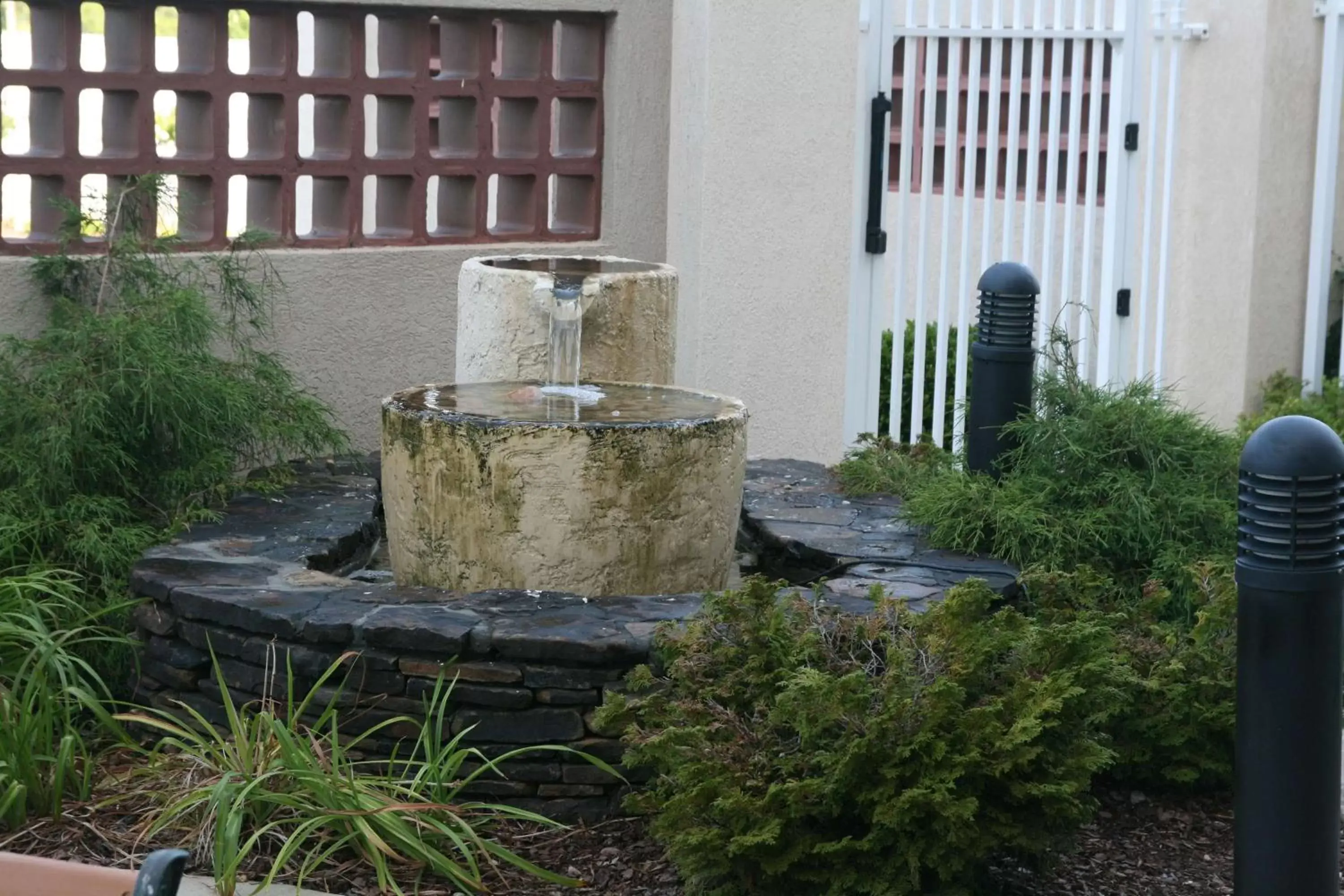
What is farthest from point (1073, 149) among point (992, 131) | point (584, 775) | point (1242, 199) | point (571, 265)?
point (584, 775)

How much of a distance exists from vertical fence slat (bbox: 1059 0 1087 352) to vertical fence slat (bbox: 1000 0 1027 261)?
28 cm

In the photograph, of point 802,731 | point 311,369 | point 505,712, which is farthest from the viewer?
point 311,369

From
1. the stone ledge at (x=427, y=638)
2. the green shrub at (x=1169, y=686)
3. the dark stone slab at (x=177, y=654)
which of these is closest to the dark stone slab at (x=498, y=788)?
the stone ledge at (x=427, y=638)

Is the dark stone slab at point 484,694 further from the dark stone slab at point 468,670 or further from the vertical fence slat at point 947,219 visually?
the vertical fence slat at point 947,219

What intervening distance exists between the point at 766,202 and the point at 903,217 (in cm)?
71

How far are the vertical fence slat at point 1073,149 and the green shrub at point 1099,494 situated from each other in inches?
100

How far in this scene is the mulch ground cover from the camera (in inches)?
152

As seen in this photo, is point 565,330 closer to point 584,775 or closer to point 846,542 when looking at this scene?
point 846,542

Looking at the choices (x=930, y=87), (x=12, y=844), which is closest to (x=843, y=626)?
(x=12, y=844)

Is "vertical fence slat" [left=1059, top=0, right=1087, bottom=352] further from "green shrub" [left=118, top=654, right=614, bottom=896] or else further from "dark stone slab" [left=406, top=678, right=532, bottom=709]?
"green shrub" [left=118, top=654, right=614, bottom=896]

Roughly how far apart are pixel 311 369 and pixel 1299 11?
18.1ft

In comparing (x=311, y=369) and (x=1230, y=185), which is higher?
(x=1230, y=185)

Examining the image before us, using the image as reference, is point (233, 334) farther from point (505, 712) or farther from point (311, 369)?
point (505, 712)

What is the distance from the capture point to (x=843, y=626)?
157 inches
